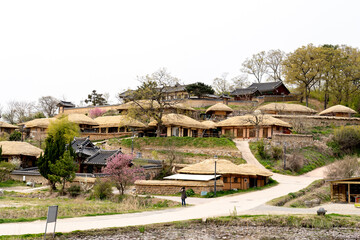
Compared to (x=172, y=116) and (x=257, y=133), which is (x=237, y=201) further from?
(x=172, y=116)

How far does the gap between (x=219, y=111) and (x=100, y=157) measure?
26621 mm

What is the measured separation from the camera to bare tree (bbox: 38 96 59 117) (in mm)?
80375

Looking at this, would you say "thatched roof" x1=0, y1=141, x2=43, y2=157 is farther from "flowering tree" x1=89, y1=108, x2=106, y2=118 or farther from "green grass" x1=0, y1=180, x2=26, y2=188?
"flowering tree" x1=89, y1=108, x2=106, y2=118

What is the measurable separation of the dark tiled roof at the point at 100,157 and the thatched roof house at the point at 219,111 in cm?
2460

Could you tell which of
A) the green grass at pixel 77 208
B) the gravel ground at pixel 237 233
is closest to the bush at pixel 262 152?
the green grass at pixel 77 208

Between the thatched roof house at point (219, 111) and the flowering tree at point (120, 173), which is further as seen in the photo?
the thatched roof house at point (219, 111)

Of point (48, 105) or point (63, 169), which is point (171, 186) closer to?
point (63, 169)

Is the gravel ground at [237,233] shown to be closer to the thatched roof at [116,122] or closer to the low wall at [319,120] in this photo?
the thatched roof at [116,122]

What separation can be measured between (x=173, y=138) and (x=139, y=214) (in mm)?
24997

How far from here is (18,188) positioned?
31125mm

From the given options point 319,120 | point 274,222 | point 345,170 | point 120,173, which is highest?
point 319,120

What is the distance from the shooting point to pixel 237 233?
16375 millimetres

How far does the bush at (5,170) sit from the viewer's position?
3362 centimetres

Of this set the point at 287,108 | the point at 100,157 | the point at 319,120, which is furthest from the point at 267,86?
the point at 100,157
